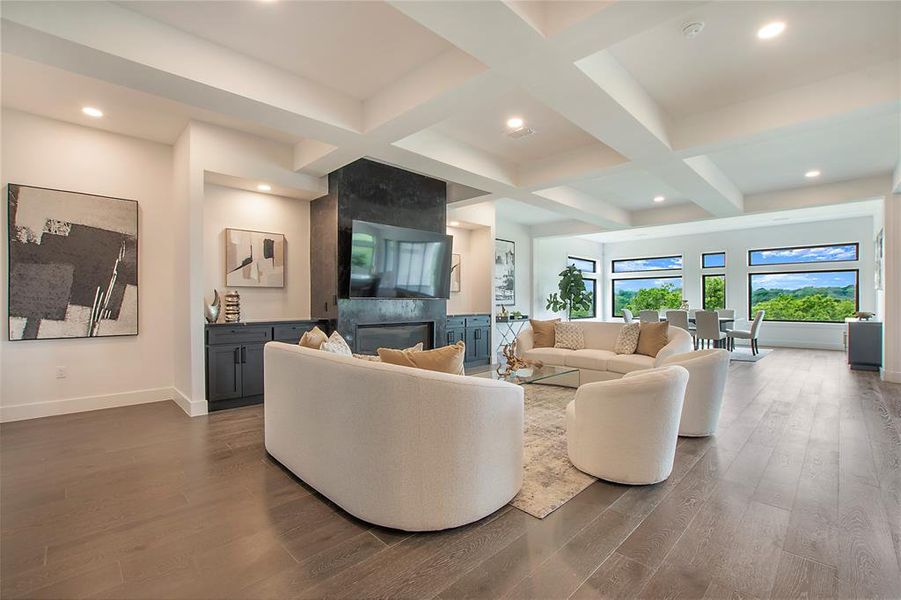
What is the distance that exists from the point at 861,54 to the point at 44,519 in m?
6.08

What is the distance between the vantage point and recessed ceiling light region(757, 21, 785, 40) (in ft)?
8.86

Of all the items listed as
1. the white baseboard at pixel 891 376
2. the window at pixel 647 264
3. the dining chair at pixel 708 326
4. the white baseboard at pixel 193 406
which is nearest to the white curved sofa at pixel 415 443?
the white baseboard at pixel 193 406

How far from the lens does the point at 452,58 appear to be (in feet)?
9.78

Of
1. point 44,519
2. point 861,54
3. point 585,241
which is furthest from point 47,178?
point 585,241

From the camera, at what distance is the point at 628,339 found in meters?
5.25

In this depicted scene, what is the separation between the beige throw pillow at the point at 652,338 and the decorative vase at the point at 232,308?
4.85m

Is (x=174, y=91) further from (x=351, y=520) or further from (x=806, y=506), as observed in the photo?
(x=806, y=506)

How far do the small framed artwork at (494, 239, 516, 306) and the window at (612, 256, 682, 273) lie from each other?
197 inches

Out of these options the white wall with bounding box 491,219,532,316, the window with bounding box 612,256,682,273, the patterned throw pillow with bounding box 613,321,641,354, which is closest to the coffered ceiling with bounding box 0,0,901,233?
the patterned throw pillow with bounding box 613,321,641,354

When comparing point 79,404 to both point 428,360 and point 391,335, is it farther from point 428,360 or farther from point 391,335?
point 428,360

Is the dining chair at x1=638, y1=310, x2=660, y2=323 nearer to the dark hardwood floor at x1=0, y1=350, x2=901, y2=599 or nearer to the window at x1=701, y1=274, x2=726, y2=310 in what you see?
the window at x1=701, y1=274, x2=726, y2=310

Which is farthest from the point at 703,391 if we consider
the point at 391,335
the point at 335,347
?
the point at 391,335

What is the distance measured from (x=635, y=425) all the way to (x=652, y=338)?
2968mm

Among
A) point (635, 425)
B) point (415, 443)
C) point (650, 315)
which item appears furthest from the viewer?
point (650, 315)
